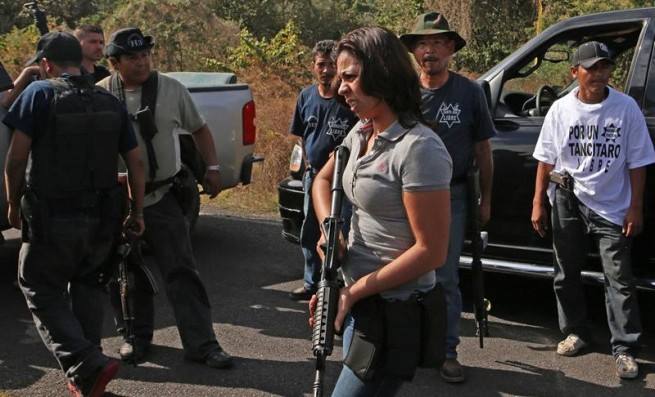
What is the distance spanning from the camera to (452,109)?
4.03 metres

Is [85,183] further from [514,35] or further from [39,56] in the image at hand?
[514,35]

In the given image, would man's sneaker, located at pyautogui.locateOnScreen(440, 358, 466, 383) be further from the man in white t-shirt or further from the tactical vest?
the tactical vest

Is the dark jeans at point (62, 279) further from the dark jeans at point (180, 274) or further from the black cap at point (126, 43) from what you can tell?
the black cap at point (126, 43)

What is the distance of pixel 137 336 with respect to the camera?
456 centimetres

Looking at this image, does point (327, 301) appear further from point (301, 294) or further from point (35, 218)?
point (301, 294)

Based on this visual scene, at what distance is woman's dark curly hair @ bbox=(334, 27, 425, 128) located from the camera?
8.06ft

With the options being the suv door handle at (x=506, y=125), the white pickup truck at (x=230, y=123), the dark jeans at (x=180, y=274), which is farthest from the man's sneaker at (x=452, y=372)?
the white pickup truck at (x=230, y=123)

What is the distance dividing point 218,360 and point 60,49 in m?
1.75

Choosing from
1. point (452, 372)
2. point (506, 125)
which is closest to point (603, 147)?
point (506, 125)

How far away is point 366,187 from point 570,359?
8.33ft

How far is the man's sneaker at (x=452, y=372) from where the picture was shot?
4230 mm

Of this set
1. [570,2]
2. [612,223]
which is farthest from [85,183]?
[570,2]

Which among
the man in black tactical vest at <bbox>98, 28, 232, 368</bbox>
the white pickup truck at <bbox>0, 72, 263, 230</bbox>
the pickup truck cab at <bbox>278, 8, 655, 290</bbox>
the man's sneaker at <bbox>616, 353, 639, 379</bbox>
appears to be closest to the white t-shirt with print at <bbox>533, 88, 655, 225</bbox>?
the pickup truck cab at <bbox>278, 8, 655, 290</bbox>

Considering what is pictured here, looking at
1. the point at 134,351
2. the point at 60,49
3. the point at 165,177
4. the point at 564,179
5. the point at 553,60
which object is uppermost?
the point at 60,49
